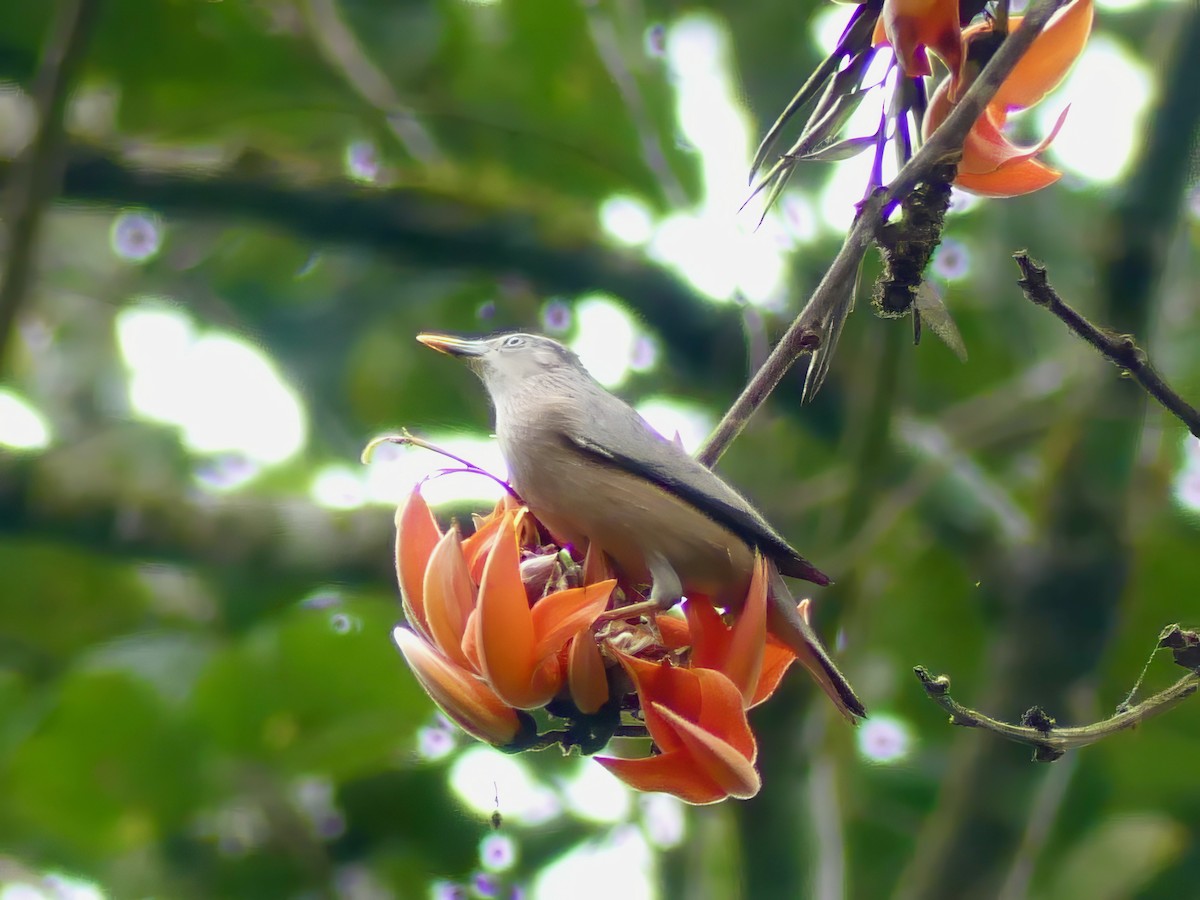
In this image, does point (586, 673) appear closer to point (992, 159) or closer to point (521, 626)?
point (521, 626)

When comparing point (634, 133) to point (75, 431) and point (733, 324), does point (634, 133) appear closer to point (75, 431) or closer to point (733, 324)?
point (733, 324)

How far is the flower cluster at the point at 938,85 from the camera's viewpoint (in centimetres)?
137

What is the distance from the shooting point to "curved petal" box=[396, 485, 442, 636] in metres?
1.46

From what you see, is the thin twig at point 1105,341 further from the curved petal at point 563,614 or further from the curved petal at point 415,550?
the curved petal at point 415,550

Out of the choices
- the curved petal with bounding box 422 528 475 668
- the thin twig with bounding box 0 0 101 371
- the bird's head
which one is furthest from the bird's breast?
the thin twig with bounding box 0 0 101 371

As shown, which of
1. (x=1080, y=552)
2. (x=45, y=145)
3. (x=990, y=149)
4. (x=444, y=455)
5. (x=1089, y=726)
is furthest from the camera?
(x=1080, y=552)

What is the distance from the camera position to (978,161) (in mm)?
1471

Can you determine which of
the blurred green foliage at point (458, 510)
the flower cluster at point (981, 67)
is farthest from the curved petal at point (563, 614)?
the blurred green foliage at point (458, 510)

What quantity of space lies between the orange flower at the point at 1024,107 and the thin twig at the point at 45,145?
2.13 metres

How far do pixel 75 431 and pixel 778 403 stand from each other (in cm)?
285

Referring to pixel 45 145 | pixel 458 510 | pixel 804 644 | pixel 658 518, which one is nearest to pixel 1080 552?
pixel 458 510

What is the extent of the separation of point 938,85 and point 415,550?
33.0 inches

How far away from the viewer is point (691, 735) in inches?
48.7

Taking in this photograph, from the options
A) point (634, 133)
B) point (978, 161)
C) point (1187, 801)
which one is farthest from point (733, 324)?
point (978, 161)
